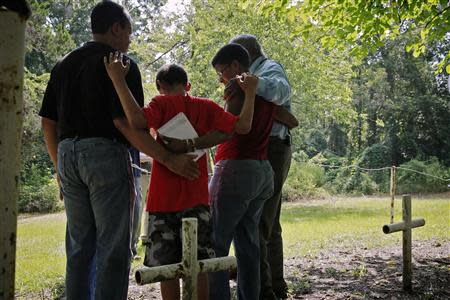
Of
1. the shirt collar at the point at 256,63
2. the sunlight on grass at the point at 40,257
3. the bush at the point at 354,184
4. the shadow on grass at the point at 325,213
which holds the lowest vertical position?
the sunlight on grass at the point at 40,257

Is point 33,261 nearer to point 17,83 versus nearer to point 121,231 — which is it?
point 121,231

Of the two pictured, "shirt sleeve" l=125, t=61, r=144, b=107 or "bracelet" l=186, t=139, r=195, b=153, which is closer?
"shirt sleeve" l=125, t=61, r=144, b=107

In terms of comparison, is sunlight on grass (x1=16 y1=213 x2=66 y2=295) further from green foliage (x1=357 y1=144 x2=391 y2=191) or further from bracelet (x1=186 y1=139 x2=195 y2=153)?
green foliage (x1=357 y1=144 x2=391 y2=191)

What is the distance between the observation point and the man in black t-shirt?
8.54 feet

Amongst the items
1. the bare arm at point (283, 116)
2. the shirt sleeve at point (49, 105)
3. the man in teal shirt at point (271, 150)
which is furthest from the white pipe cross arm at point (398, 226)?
the shirt sleeve at point (49, 105)

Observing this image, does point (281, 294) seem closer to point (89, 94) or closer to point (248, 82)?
point (248, 82)

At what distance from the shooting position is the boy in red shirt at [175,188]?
2.73 meters

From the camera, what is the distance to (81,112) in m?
2.69

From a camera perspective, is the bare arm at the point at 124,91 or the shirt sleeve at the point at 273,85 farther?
the shirt sleeve at the point at 273,85

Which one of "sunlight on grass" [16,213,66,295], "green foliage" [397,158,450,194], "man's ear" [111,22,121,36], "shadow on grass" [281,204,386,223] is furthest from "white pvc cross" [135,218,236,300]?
"green foliage" [397,158,450,194]

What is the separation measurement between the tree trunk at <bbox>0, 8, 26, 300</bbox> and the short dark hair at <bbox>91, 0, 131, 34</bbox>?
166 cm

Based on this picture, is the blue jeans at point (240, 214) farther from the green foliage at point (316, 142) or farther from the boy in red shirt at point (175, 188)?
the green foliage at point (316, 142)

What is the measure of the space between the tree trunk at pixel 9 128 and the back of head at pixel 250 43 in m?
2.68

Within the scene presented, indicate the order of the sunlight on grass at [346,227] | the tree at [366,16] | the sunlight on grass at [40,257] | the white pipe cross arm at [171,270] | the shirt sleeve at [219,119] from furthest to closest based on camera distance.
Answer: the sunlight on grass at [346,227], the tree at [366,16], the sunlight on grass at [40,257], the shirt sleeve at [219,119], the white pipe cross arm at [171,270]
